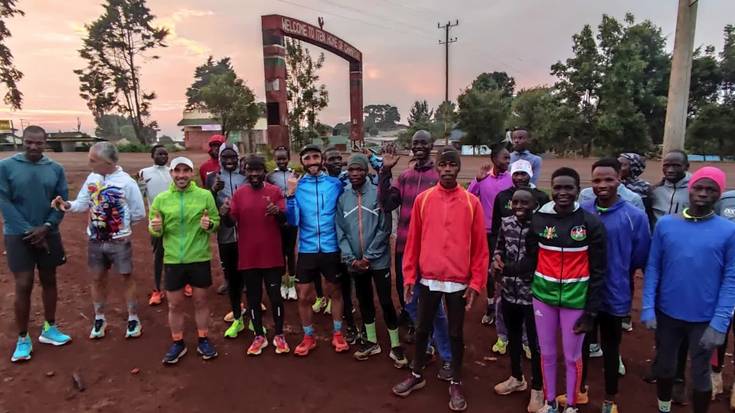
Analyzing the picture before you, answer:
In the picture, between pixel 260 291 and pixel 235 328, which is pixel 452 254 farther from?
pixel 235 328

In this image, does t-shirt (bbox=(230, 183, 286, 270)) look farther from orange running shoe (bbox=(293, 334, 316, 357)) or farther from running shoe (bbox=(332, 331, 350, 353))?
running shoe (bbox=(332, 331, 350, 353))

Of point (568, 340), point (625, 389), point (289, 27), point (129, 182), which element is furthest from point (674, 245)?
point (289, 27)

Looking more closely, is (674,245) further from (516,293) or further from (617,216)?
(516,293)

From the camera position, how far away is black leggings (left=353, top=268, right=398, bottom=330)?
418 cm

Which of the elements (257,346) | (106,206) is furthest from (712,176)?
(106,206)

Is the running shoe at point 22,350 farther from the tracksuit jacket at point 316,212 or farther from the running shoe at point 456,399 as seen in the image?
the running shoe at point 456,399

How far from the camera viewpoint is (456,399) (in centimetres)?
354

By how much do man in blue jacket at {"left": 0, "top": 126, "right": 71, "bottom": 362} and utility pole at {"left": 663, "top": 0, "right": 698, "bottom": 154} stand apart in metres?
8.83

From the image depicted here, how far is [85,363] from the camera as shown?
167 inches

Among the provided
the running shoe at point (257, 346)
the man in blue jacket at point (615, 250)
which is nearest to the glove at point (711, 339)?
the man in blue jacket at point (615, 250)

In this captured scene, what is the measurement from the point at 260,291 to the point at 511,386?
2.44 metres

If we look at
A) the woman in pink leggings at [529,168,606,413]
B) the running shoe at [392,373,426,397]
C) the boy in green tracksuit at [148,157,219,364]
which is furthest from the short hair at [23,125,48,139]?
the woman in pink leggings at [529,168,606,413]

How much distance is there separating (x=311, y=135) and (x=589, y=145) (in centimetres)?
2472

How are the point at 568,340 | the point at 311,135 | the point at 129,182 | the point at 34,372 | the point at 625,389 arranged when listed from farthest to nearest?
the point at 311,135 → the point at 129,182 → the point at 34,372 → the point at 625,389 → the point at 568,340
